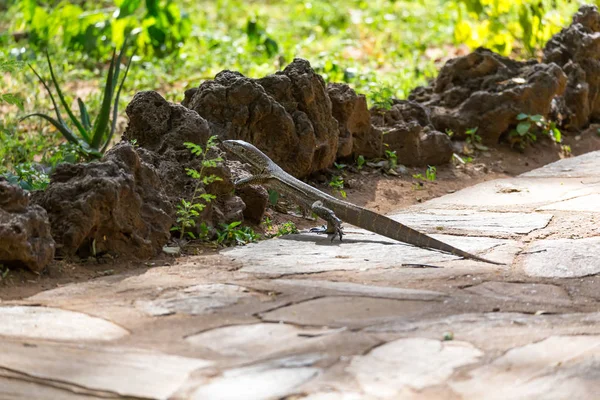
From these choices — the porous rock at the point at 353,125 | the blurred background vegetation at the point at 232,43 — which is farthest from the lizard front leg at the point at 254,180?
the blurred background vegetation at the point at 232,43

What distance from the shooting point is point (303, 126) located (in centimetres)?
719

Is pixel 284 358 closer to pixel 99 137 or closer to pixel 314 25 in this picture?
pixel 99 137

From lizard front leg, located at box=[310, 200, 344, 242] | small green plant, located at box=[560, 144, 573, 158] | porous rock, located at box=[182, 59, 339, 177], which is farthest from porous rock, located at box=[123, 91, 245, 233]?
small green plant, located at box=[560, 144, 573, 158]

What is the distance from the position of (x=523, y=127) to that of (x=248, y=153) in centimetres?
363

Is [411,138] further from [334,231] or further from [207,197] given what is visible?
[207,197]

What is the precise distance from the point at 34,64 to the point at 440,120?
218 inches

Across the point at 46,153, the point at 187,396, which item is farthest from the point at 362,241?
the point at 46,153

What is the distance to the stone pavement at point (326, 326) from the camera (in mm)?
3275

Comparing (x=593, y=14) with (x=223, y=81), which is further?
(x=593, y=14)

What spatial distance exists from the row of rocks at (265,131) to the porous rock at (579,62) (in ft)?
0.04

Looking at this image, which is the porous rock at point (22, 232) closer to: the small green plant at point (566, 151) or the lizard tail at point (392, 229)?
the lizard tail at point (392, 229)

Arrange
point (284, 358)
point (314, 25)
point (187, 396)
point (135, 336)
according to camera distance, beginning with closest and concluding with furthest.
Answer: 1. point (187, 396)
2. point (284, 358)
3. point (135, 336)
4. point (314, 25)

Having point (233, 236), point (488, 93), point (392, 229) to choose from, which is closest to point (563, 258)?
point (392, 229)

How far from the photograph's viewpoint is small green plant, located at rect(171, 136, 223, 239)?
568 cm
